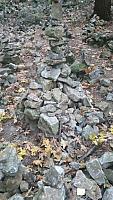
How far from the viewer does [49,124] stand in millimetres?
5980

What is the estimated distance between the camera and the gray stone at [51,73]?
7149 millimetres

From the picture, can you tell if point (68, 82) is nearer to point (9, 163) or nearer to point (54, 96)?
point (54, 96)

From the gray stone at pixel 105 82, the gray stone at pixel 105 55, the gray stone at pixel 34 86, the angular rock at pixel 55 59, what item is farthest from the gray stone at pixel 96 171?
the gray stone at pixel 105 55

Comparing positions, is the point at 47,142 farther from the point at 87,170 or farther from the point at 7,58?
the point at 7,58

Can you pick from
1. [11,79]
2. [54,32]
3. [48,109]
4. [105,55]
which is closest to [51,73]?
[54,32]

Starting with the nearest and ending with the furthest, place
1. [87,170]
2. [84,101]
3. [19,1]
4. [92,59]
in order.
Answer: [87,170]
[84,101]
[92,59]
[19,1]

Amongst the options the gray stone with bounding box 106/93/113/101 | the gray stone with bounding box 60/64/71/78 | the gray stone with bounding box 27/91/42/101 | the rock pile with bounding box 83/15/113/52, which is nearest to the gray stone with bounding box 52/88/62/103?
the gray stone with bounding box 27/91/42/101

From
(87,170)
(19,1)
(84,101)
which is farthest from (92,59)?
(19,1)

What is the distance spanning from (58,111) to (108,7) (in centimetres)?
631

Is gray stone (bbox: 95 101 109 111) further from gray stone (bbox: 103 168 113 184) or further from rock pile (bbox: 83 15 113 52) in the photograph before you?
rock pile (bbox: 83 15 113 52)

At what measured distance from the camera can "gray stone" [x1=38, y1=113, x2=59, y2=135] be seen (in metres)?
5.99

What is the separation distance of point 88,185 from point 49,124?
1336mm

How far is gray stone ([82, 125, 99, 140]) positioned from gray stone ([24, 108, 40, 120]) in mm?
836

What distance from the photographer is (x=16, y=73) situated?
8.51m
